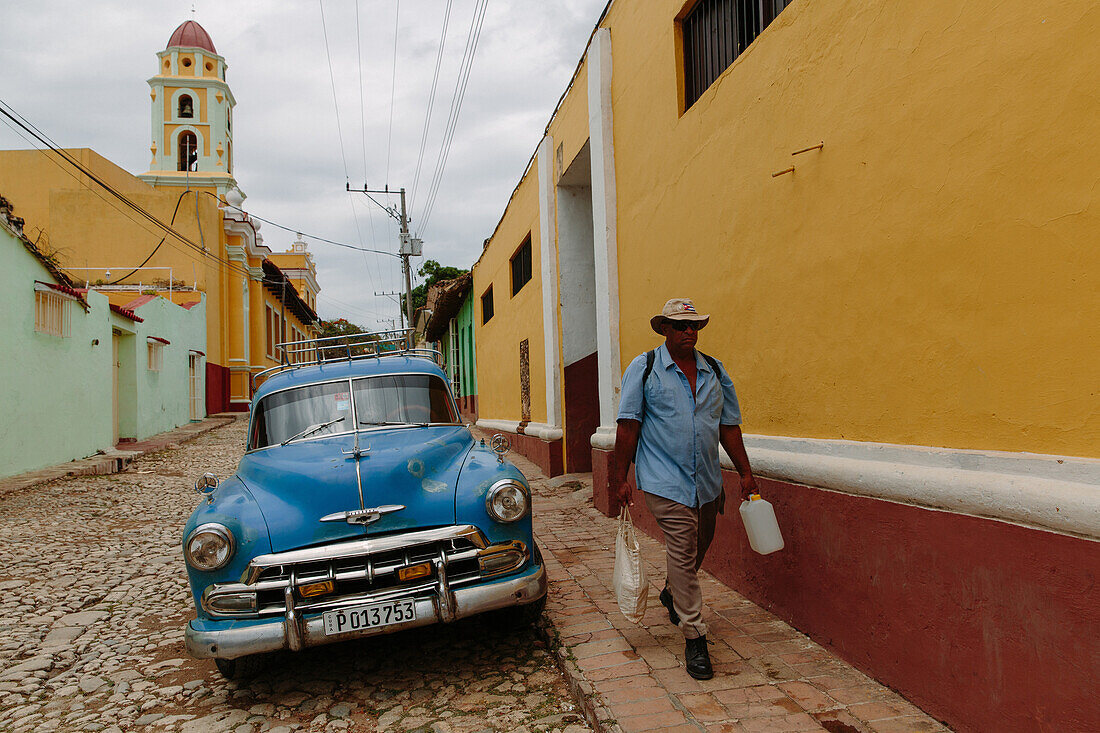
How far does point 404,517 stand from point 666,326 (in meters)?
1.54

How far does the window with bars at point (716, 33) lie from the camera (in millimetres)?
4324

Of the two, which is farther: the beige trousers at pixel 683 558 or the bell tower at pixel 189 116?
the bell tower at pixel 189 116

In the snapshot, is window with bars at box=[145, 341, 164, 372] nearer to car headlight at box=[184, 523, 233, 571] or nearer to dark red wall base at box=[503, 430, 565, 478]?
dark red wall base at box=[503, 430, 565, 478]

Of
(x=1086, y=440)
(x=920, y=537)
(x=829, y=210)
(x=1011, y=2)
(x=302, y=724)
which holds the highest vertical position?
(x=1011, y=2)

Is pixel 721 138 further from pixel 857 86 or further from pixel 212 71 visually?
pixel 212 71

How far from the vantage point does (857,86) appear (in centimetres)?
322

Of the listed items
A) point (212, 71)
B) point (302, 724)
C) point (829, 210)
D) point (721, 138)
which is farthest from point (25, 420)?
point (212, 71)

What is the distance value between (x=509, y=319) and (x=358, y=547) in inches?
381

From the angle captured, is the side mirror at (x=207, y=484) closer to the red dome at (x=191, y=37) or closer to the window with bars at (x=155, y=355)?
the window with bars at (x=155, y=355)

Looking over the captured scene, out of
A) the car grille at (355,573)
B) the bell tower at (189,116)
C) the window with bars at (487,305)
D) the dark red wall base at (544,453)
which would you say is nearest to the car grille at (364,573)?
the car grille at (355,573)

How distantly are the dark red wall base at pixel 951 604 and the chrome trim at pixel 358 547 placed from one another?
1595 mm

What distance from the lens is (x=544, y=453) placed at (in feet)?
32.4

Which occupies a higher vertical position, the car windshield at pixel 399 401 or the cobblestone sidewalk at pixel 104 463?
the car windshield at pixel 399 401

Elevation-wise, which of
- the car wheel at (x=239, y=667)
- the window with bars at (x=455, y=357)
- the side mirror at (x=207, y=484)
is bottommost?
the car wheel at (x=239, y=667)
